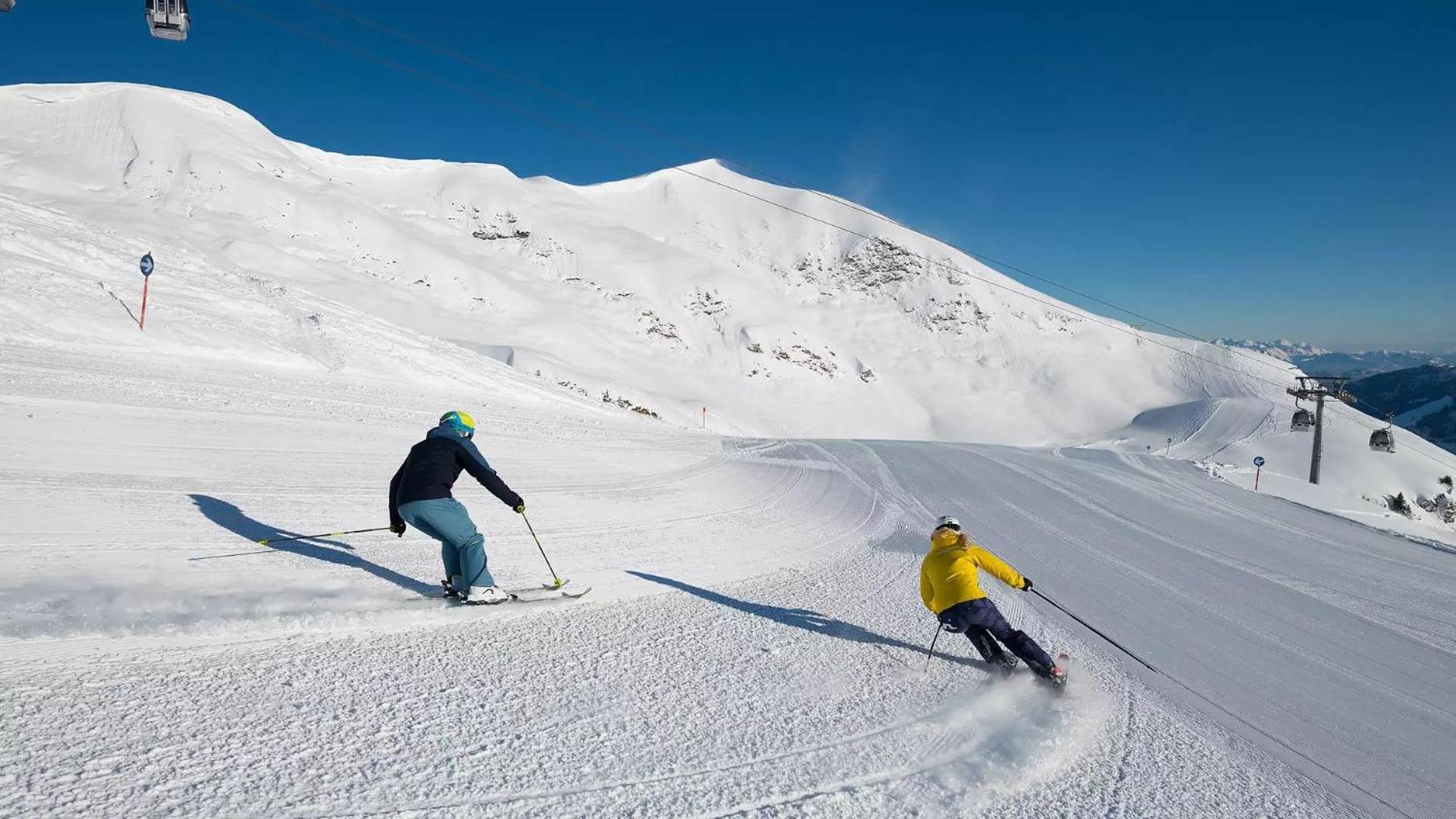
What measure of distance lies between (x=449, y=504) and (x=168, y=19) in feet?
33.3

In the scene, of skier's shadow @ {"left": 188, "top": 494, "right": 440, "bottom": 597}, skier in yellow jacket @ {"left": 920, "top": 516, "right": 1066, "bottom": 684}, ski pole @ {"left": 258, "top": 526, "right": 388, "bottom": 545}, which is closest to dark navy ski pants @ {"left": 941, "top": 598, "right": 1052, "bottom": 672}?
skier in yellow jacket @ {"left": 920, "top": 516, "right": 1066, "bottom": 684}

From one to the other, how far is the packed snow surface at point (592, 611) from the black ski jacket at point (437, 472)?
0.83 m

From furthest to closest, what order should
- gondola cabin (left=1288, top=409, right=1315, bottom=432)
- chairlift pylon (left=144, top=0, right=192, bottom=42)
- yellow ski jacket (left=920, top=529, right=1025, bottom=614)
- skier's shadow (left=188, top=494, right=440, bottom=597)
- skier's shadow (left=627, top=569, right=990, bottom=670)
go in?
gondola cabin (left=1288, top=409, right=1315, bottom=432) → chairlift pylon (left=144, top=0, right=192, bottom=42) → skier's shadow (left=188, top=494, right=440, bottom=597) → skier's shadow (left=627, top=569, right=990, bottom=670) → yellow ski jacket (left=920, top=529, right=1025, bottom=614)

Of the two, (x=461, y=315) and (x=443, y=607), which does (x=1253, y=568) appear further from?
(x=461, y=315)

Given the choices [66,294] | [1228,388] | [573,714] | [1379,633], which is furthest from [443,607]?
[1228,388]

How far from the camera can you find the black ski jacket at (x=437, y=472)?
17.3ft

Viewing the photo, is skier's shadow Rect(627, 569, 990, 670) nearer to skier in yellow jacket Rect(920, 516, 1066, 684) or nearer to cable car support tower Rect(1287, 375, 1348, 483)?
skier in yellow jacket Rect(920, 516, 1066, 684)

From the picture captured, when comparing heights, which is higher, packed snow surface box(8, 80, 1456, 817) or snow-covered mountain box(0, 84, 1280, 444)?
snow-covered mountain box(0, 84, 1280, 444)

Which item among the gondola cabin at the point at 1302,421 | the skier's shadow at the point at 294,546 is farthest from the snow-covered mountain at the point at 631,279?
the gondola cabin at the point at 1302,421

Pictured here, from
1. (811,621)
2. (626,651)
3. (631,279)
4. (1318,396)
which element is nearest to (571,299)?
(631,279)

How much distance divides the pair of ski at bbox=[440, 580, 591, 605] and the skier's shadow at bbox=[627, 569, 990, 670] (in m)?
0.85

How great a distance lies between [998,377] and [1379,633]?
247ft

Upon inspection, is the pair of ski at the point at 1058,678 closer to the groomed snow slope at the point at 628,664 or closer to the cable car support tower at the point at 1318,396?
the groomed snow slope at the point at 628,664

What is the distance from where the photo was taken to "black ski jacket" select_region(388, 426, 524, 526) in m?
5.28
